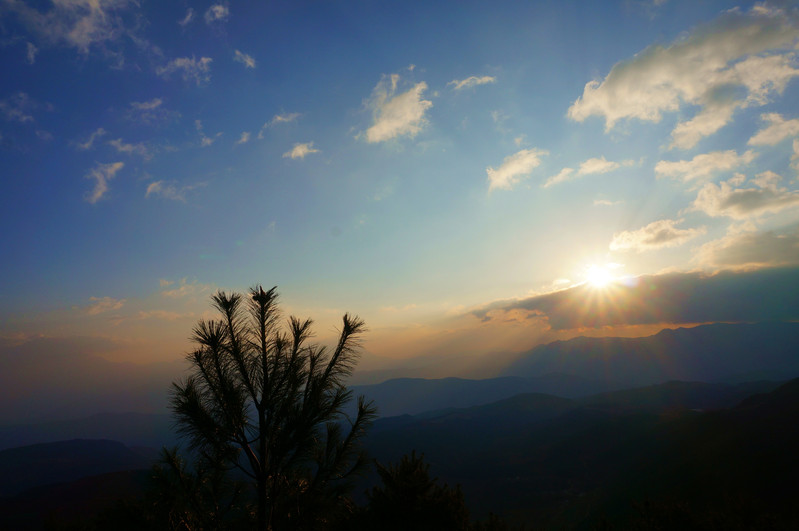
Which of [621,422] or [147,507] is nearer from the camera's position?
[147,507]

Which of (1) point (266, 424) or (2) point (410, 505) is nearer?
(1) point (266, 424)

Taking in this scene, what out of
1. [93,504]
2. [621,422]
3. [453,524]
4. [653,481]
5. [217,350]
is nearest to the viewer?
[217,350]

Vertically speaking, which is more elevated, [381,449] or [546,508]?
[546,508]

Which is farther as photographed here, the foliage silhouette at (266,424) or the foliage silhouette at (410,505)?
the foliage silhouette at (410,505)

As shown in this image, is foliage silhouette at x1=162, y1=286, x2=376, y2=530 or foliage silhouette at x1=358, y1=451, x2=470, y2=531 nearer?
foliage silhouette at x1=162, y1=286, x2=376, y2=530

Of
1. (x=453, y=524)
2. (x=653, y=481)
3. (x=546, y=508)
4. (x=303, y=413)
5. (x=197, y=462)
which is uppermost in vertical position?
(x=303, y=413)

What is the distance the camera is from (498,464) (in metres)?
110

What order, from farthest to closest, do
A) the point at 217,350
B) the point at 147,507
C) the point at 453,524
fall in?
1. the point at 453,524
2. the point at 147,507
3. the point at 217,350

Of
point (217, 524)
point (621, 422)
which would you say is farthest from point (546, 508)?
point (217, 524)

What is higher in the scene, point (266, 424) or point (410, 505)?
point (266, 424)

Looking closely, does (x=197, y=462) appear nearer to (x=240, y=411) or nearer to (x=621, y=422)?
(x=240, y=411)

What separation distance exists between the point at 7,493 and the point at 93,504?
137334 millimetres

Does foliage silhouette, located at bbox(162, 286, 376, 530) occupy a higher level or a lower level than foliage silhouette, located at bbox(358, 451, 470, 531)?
higher

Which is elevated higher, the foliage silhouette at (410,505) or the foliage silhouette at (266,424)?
the foliage silhouette at (266,424)
